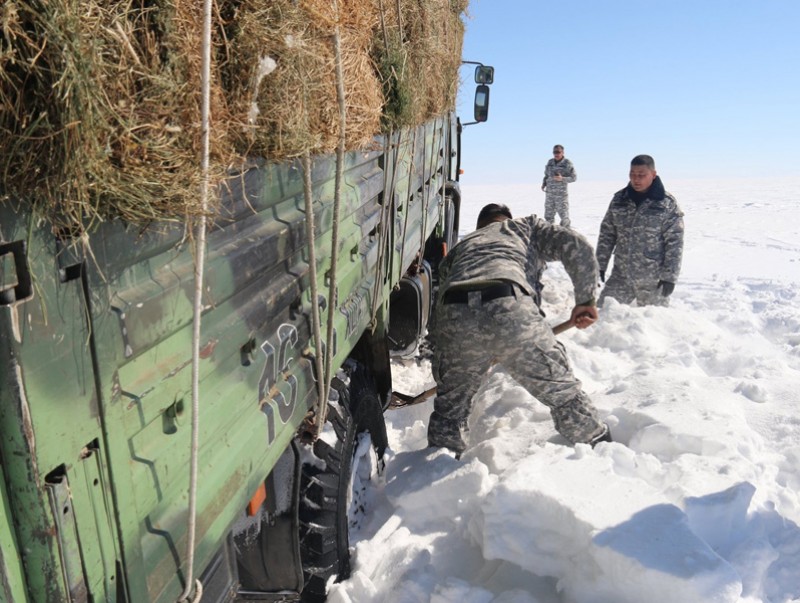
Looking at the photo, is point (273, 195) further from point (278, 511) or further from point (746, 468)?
point (746, 468)

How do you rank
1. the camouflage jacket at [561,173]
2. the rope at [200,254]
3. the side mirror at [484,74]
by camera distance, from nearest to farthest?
the rope at [200,254] < the side mirror at [484,74] < the camouflage jacket at [561,173]

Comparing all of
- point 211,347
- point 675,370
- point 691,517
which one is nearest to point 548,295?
point 675,370

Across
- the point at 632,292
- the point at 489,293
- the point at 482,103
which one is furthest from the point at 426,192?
the point at 482,103

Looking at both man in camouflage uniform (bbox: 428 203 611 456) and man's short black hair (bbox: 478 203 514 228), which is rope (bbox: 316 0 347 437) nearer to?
man in camouflage uniform (bbox: 428 203 611 456)

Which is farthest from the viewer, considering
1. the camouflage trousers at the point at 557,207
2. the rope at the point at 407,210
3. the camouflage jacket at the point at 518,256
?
the camouflage trousers at the point at 557,207

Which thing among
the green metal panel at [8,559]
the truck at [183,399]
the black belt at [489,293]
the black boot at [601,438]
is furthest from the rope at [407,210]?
the green metal panel at [8,559]

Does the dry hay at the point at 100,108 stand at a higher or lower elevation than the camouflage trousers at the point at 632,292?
higher

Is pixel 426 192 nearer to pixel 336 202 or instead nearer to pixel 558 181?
pixel 336 202

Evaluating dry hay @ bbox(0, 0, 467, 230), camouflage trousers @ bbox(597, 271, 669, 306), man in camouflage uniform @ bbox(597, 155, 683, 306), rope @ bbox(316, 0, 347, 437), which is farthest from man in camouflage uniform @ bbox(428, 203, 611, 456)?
camouflage trousers @ bbox(597, 271, 669, 306)

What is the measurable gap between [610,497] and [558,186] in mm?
11213

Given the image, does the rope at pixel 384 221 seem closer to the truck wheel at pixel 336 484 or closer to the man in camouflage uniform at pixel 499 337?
the truck wheel at pixel 336 484

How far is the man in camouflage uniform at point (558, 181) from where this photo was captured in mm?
12992

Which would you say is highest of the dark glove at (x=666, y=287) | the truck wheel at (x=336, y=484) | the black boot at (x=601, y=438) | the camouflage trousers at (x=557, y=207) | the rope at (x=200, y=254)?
the rope at (x=200, y=254)

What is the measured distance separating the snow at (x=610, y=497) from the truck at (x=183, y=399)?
17.9 inches
